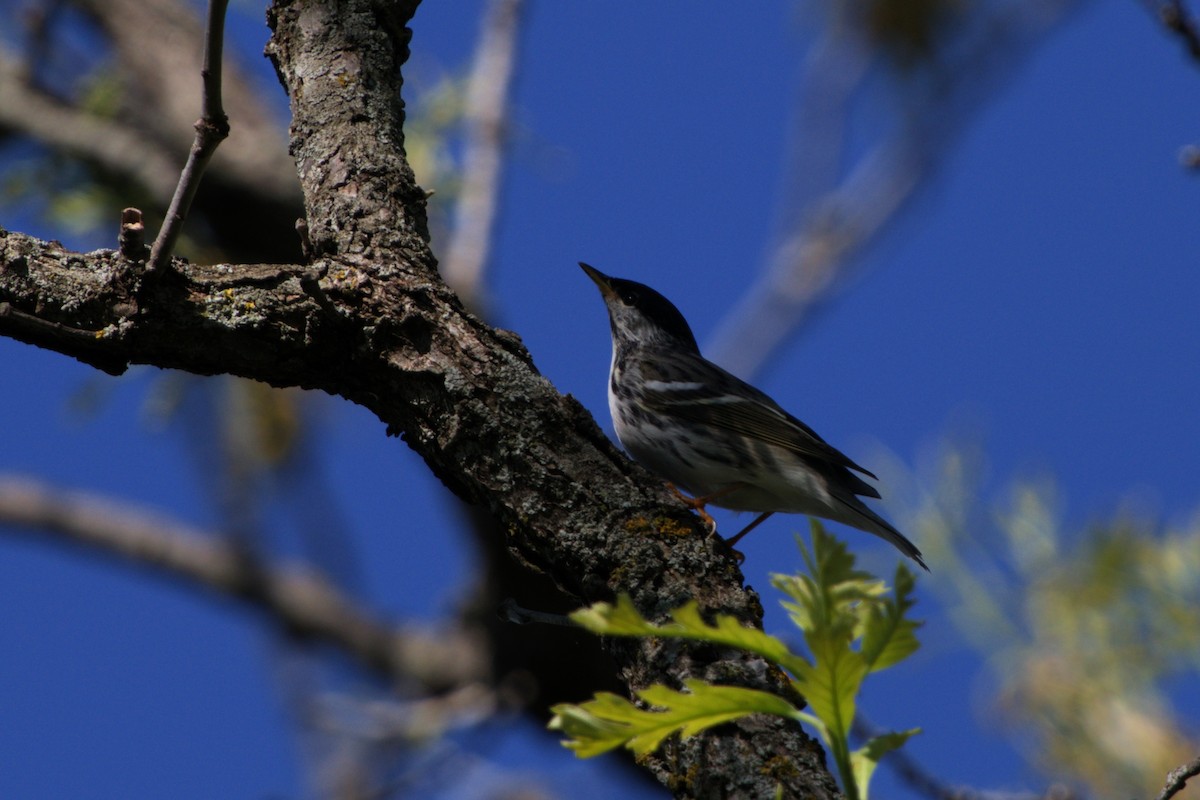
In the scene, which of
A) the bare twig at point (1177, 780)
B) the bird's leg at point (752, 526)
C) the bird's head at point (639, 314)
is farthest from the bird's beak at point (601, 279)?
the bare twig at point (1177, 780)

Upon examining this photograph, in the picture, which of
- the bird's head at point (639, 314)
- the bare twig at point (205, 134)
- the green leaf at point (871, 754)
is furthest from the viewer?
the bird's head at point (639, 314)

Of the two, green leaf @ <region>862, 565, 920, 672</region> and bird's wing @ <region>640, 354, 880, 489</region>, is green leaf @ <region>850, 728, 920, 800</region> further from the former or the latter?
bird's wing @ <region>640, 354, 880, 489</region>

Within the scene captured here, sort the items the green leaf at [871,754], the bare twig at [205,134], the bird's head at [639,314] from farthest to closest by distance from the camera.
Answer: the bird's head at [639,314], the bare twig at [205,134], the green leaf at [871,754]

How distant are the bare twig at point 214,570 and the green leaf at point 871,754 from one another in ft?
26.2

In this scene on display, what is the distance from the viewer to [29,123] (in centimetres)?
821

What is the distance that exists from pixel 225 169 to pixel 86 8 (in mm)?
3267

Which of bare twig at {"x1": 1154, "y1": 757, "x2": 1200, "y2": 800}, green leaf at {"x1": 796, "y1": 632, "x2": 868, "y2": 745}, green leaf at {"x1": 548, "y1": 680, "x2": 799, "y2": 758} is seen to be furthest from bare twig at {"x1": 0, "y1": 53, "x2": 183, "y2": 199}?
bare twig at {"x1": 1154, "y1": 757, "x2": 1200, "y2": 800}

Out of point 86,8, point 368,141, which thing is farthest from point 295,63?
point 86,8

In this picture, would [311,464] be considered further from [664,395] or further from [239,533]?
[664,395]

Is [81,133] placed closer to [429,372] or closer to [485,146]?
[485,146]

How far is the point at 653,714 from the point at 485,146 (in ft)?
14.7

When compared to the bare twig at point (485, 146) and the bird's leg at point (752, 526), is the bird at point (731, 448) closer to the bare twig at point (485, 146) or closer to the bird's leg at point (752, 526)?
the bird's leg at point (752, 526)

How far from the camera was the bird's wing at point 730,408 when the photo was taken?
5051 millimetres

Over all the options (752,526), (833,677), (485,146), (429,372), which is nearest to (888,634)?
(833,677)
